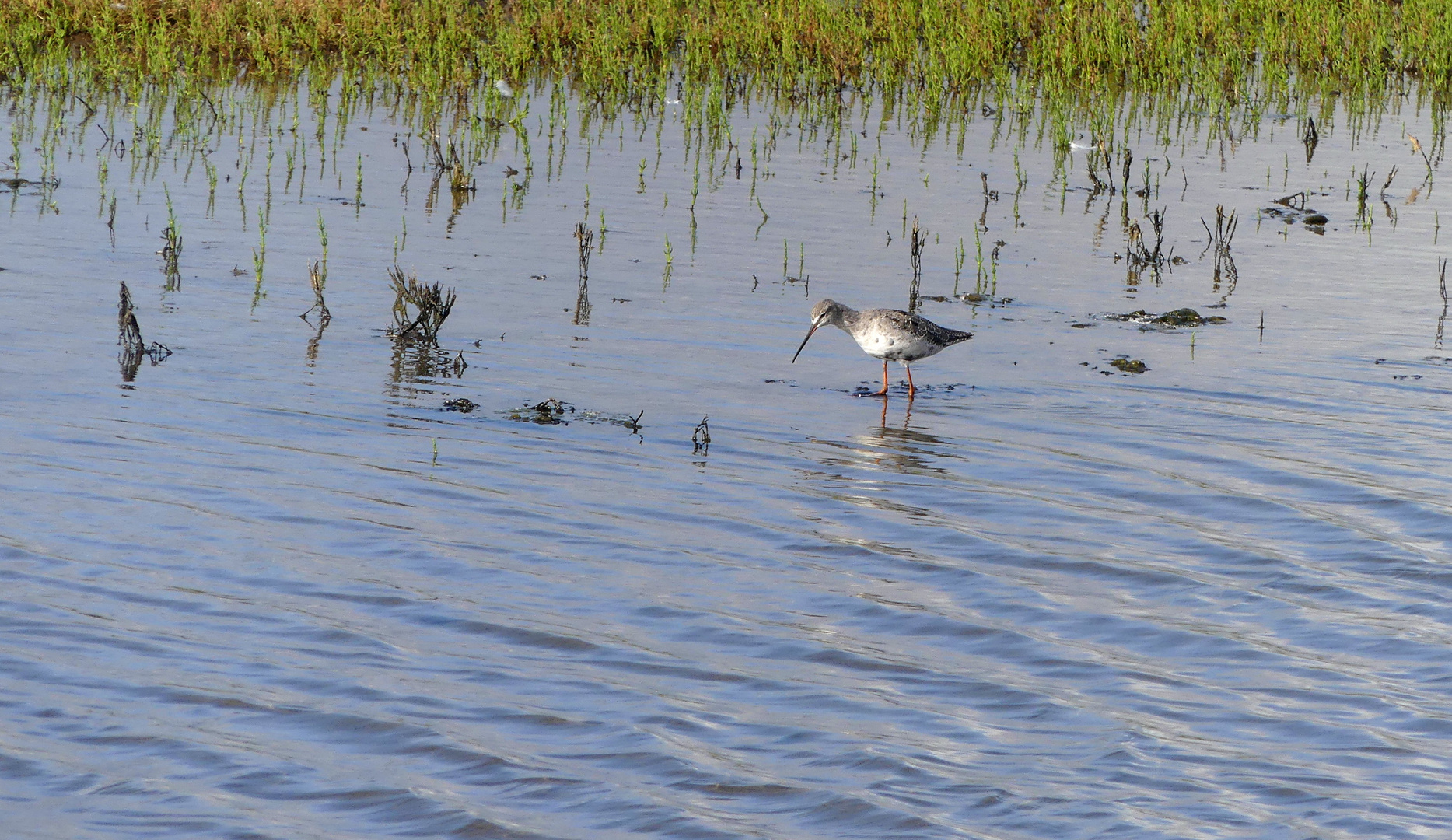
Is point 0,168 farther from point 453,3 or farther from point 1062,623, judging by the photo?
point 1062,623

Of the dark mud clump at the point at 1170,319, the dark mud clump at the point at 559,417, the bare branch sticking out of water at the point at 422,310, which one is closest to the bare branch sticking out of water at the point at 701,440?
the dark mud clump at the point at 559,417

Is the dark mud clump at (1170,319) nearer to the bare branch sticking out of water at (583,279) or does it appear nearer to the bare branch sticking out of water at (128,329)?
the bare branch sticking out of water at (583,279)

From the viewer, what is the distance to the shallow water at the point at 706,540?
4262mm

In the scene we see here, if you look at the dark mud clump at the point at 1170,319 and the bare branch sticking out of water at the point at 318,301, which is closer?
Result: the bare branch sticking out of water at the point at 318,301

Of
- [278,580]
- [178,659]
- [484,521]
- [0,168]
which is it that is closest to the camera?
[178,659]

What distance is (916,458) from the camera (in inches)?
309

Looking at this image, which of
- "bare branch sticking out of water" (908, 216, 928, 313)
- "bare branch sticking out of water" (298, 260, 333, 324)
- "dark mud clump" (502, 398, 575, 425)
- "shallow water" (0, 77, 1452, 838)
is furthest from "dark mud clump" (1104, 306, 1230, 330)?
"bare branch sticking out of water" (298, 260, 333, 324)

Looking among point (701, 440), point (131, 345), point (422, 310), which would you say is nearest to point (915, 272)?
point (422, 310)

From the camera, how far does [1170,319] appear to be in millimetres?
10719

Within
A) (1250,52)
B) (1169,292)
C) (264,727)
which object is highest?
(1250,52)

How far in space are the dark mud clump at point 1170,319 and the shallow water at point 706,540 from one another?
0.17m

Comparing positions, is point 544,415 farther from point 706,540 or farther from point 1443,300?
point 1443,300

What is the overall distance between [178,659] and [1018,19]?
695 inches

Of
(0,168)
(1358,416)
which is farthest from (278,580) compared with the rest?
(0,168)
